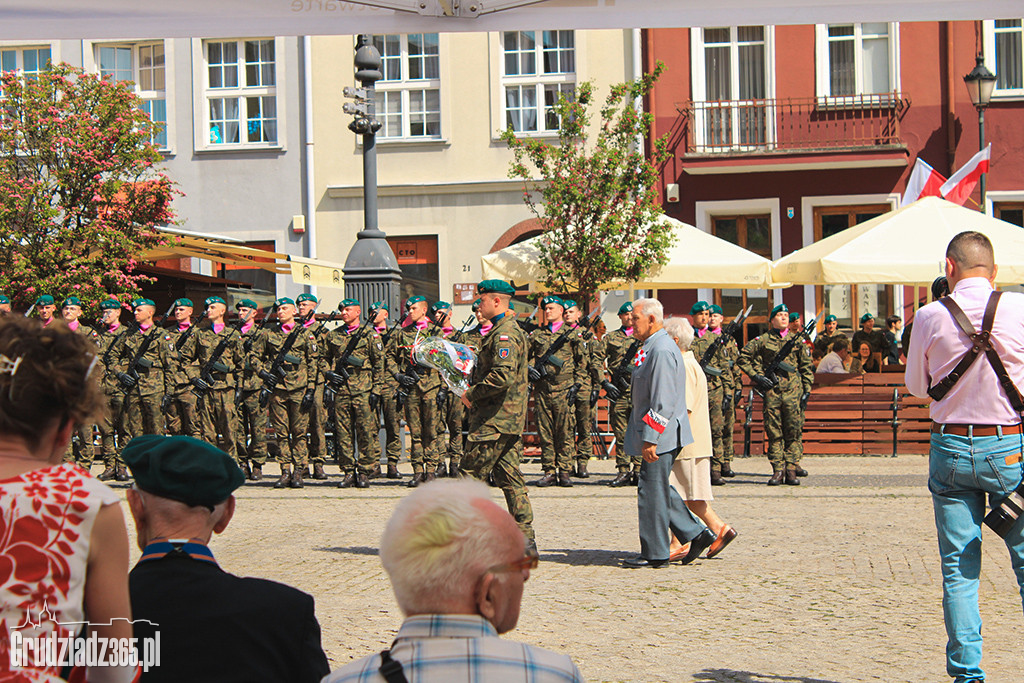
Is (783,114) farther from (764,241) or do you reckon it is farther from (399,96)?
(399,96)

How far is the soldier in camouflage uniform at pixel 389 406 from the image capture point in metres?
13.8

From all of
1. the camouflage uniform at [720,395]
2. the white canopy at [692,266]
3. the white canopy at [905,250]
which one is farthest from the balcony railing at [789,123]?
the camouflage uniform at [720,395]

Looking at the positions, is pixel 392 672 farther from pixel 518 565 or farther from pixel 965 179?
pixel 965 179

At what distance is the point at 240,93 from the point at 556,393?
44.4 ft

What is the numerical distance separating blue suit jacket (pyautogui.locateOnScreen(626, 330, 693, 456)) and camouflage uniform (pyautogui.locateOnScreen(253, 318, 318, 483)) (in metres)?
6.05

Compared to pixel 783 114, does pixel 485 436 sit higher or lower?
lower

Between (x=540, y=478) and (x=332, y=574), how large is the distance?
6059 mm

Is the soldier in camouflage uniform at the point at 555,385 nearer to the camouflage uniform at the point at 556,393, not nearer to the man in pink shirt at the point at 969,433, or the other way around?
the camouflage uniform at the point at 556,393

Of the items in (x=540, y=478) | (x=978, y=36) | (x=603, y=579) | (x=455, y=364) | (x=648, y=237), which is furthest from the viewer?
(x=978, y=36)

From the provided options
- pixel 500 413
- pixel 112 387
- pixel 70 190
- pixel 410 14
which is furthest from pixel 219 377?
pixel 410 14

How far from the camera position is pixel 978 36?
2259cm

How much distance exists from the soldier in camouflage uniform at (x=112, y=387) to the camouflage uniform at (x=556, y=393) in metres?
5.10

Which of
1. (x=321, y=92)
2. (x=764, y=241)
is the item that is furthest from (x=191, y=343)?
(x=764, y=241)

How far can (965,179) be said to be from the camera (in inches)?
730
